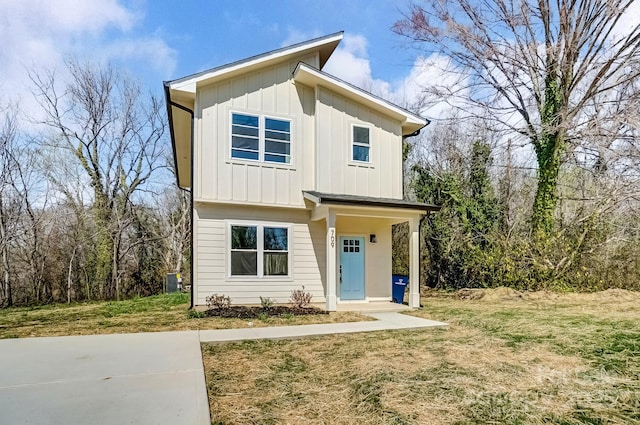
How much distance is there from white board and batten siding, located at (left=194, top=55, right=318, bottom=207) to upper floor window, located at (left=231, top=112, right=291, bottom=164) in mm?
136

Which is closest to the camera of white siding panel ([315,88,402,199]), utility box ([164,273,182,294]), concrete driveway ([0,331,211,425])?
concrete driveway ([0,331,211,425])

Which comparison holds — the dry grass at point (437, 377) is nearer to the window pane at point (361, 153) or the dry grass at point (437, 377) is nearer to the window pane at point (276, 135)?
the window pane at point (361, 153)

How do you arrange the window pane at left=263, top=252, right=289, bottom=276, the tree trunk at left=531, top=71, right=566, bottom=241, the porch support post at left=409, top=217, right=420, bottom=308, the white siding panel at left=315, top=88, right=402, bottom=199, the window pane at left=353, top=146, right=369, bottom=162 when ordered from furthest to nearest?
1. the tree trunk at left=531, top=71, right=566, bottom=241
2. the window pane at left=353, top=146, right=369, bottom=162
3. the white siding panel at left=315, top=88, right=402, bottom=199
4. the porch support post at left=409, top=217, right=420, bottom=308
5. the window pane at left=263, top=252, right=289, bottom=276

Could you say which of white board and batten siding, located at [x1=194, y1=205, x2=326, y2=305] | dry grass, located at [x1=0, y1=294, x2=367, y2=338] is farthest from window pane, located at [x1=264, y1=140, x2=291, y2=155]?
dry grass, located at [x1=0, y1=294, x2=367, y2=338]

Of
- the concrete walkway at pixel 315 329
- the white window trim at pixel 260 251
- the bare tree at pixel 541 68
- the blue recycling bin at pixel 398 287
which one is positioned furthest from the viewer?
the bare tree at pixel 541 68

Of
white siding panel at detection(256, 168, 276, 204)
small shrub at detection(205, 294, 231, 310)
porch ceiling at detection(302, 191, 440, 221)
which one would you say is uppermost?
white siding panel at detection(256, 168, 276, 204)

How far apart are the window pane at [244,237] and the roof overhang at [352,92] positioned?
14.6ft

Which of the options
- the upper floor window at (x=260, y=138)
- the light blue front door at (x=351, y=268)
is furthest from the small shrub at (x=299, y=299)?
the upper floor window at (x=260, y=138)

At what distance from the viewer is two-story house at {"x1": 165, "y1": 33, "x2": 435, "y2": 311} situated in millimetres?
10031

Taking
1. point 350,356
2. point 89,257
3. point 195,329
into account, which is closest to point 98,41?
point 89,257

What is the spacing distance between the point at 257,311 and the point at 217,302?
3.46 ft

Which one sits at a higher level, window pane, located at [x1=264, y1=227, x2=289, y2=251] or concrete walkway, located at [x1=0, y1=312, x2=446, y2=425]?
window pane, located at [x1=264, y1=227, x2=289, y2=251]

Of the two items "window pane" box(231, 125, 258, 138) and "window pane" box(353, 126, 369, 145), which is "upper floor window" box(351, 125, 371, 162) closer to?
"window pane" box(353, 126, 369, 145)

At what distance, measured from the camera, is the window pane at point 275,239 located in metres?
10.7
